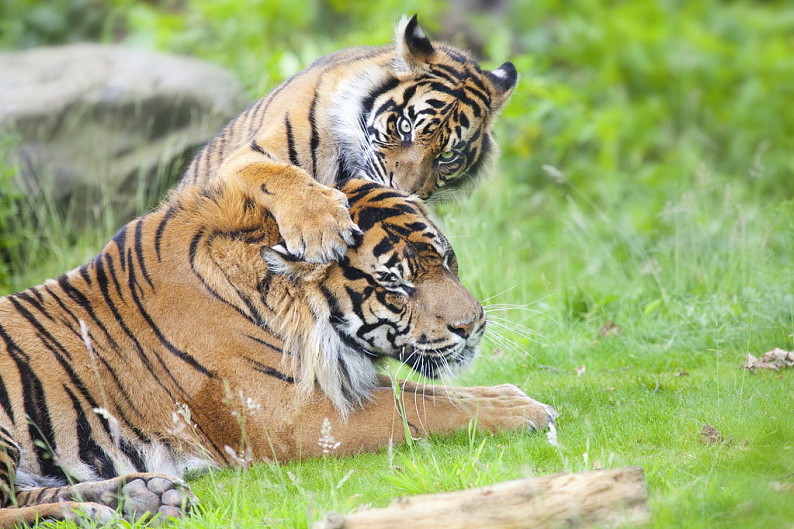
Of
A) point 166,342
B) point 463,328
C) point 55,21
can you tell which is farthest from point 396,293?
point 55,21

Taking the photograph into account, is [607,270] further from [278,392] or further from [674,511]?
[674,511]

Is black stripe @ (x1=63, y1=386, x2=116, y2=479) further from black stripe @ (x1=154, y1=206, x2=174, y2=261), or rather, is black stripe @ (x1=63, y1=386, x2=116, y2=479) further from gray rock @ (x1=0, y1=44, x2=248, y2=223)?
gray rock @ (x1=0, y1=44, x2=248, y2=223)

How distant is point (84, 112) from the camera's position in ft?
24.6

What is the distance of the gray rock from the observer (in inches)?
287

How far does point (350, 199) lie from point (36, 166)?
4497 millimetres

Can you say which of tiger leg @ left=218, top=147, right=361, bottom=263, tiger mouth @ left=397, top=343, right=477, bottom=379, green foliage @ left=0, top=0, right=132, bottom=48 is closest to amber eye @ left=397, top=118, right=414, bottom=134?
tiger leg @ left=218, top=147, right=361, bottom=263

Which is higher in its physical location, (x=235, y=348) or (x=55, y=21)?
(x=55, y=21)

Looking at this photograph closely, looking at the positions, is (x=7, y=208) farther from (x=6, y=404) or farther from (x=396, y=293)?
(x=396, y=293)

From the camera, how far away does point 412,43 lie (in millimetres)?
4785

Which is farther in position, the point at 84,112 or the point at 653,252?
the point at 84,112

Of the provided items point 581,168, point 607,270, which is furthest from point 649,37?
point 607,270

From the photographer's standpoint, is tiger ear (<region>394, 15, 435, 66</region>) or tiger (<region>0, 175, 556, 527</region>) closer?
tiger (<region>0, 175, 556, 527</region>)

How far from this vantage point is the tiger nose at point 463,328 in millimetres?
3615

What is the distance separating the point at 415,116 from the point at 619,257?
9.93 feet
